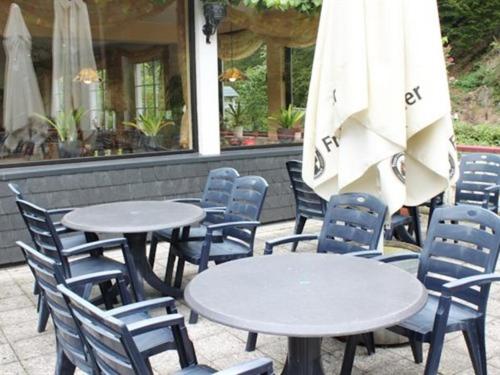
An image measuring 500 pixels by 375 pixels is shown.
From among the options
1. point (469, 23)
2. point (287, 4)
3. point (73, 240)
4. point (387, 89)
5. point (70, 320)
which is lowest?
point (73, 240)

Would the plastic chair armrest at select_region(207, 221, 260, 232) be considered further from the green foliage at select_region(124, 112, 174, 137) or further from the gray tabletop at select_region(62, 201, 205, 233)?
the green foliage at select_region(124, 112, 174, 137)

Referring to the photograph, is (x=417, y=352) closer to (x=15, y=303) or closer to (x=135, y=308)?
(x=135, y=308)

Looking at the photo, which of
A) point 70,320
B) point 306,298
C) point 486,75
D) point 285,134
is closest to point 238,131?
point 285,134

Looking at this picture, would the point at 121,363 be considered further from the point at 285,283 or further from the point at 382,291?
the point at 382,291

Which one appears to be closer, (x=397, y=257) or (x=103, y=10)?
(x=397, y=257)

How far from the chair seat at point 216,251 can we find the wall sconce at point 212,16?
8.94ft

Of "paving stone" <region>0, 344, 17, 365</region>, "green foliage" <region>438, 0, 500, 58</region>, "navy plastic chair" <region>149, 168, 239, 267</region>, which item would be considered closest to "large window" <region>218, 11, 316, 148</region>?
"navy plastic chair" <region>149, 168, 239, 267</region>

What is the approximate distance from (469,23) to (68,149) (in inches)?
611

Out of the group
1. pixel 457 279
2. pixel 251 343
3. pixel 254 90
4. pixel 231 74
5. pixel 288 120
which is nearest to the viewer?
pixel 457 279

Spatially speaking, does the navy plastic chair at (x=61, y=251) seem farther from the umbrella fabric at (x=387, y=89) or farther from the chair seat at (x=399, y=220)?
the chair seat at (x=399, y=220)

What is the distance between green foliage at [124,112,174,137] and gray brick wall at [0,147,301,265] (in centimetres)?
33

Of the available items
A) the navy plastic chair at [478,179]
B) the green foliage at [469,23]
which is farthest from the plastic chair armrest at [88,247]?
the green foliage at [469,23]

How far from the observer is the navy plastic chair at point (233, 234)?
3.65 metres

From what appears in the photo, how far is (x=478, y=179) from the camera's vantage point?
16.7 feet
